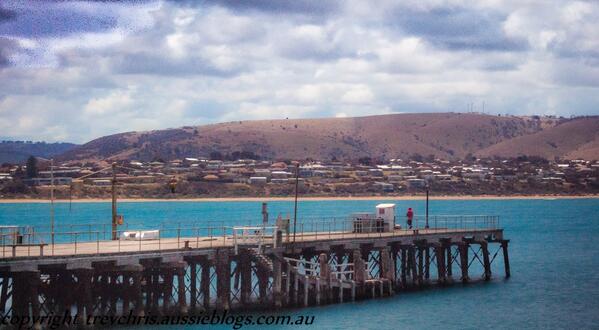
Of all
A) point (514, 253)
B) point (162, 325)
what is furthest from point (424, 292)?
point (514, 253)

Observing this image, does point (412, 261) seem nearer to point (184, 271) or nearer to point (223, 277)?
point (223, 277)

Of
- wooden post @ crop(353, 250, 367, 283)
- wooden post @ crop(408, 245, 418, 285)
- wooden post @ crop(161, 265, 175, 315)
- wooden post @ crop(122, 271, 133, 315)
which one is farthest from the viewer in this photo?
wooden post @ crop(408, 245, 418, 285)

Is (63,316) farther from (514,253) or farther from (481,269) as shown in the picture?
(514,253)

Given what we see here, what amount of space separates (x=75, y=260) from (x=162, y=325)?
521 centimetres

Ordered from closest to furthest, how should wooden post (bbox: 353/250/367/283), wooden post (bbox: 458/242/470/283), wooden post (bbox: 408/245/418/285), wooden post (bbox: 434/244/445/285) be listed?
1. wooden post (bbox: 353/250/367/283)
2. wooden post (bbox: 408/245/418/285)
3. wooden post (bbox: 434/244/445/285)
4. wooden post (bbox: 458/242/470/283)

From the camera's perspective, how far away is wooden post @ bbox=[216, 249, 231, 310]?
52625mm

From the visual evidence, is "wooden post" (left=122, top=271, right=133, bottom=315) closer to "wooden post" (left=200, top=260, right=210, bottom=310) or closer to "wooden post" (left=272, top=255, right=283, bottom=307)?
"wooden post" (left=200, top=260, right=210, bottom=310)

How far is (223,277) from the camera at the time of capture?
174 feet

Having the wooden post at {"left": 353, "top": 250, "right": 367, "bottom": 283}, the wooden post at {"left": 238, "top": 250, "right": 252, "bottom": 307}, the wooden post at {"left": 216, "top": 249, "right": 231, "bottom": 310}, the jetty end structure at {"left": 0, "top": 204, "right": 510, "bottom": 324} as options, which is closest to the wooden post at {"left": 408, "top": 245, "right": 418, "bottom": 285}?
the jetty end structure at {"left": 0, "top": 204, "right": 510, "bottom": 324}

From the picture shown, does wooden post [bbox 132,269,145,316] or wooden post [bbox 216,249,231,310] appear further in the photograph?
wooden post [bbox 216,249,231,310]

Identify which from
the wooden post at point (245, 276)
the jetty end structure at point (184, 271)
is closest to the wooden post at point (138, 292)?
the jetty end structure at point (184, 271)

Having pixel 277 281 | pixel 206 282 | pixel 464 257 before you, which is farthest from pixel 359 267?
pixel 464 257

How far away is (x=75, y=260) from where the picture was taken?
47.2 meters

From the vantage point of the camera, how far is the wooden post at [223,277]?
2072 inches
